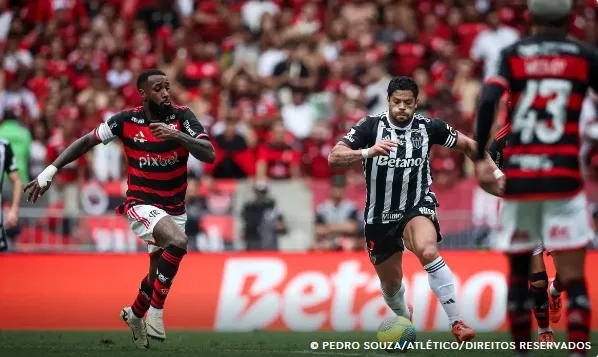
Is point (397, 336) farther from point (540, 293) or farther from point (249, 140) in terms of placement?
point (249, 140)

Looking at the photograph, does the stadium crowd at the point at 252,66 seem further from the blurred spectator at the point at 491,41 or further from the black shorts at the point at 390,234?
the black shorts at the point at 390,234

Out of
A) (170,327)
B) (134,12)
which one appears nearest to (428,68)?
(134,12)

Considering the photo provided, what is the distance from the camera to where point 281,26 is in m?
22.5

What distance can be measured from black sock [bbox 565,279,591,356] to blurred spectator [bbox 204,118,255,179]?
10858mm

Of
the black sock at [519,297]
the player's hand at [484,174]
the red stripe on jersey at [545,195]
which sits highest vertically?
the player's hand at [484,174]

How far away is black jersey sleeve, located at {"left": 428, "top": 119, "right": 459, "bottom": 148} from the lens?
1107 centimetres

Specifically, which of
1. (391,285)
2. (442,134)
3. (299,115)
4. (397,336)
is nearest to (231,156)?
(299,115)

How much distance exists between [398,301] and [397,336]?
712 mm

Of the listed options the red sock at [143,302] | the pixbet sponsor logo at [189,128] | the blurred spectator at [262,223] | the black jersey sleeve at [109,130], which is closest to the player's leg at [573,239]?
the pixbet sponsor logo at [189,128]

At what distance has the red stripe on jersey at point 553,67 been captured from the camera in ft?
25.1

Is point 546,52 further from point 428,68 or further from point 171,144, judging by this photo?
point 428,68

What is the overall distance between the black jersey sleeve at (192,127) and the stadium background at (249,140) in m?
4.42

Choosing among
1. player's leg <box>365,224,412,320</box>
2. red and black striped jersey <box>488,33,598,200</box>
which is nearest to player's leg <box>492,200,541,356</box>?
red and black striped jersey <box>488,33,598,200</box>

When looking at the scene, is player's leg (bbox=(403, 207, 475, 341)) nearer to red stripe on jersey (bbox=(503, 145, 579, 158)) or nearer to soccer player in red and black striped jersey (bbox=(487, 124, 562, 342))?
soccer player in red and black striped jersey (bbox=(487, 124, 562, 342))
